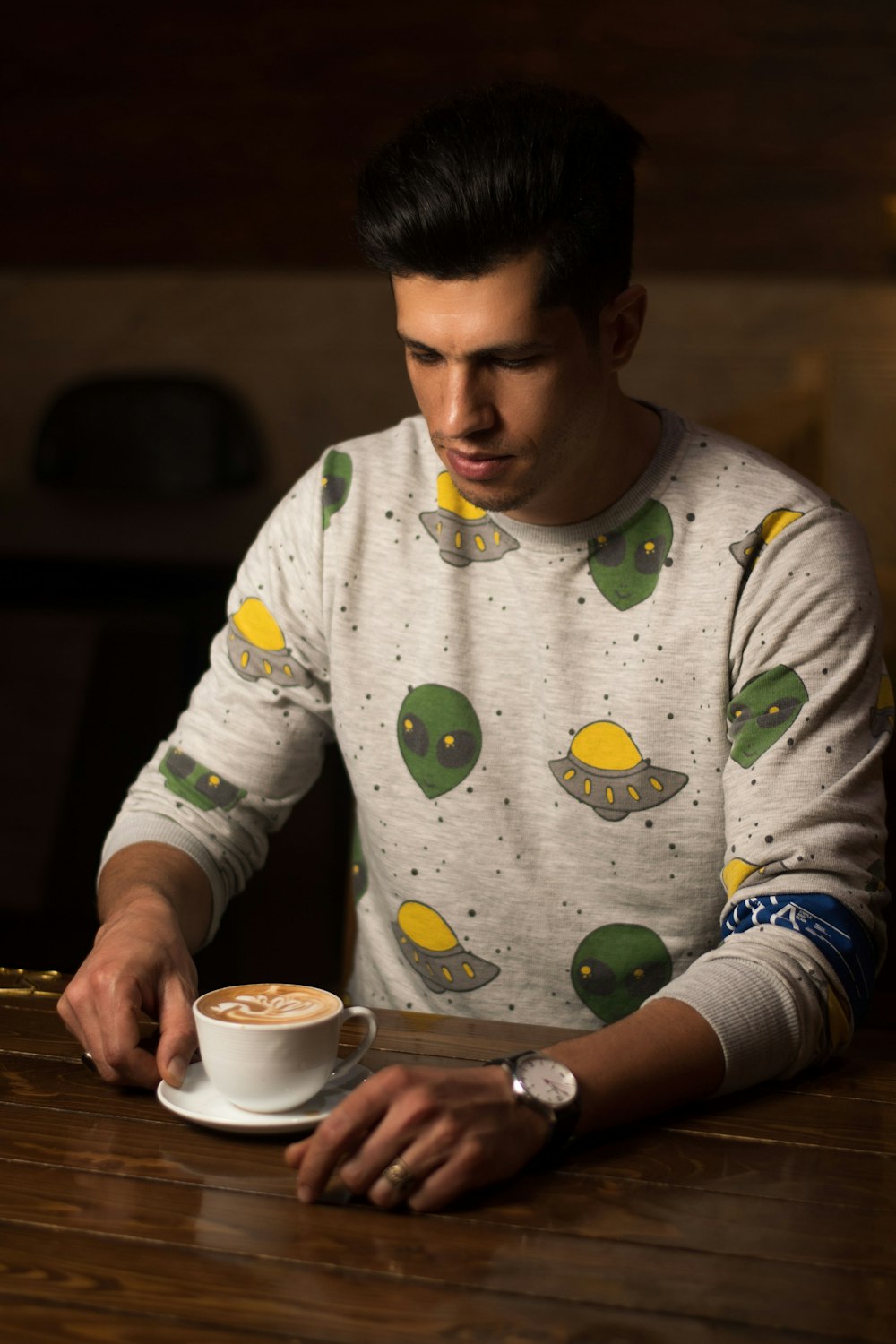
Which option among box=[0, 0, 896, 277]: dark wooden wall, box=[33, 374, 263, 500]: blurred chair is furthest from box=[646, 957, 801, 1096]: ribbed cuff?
box=[33, 374, 263, 500]: blurred chair

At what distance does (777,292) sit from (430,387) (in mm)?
2223

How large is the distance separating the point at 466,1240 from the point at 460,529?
80cm

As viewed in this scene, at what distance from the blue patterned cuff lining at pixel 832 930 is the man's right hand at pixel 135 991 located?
46 centimetres

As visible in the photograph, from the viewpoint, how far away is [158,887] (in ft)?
4.16

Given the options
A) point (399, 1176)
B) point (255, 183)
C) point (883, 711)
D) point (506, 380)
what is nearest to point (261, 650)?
point (506, 380)

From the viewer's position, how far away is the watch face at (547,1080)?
35.9 inches

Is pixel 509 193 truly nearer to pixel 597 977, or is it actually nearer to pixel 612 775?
pixel 612 775

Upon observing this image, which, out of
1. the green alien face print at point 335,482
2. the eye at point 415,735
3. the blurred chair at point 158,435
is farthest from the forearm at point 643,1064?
the blurred chair at point 158,435

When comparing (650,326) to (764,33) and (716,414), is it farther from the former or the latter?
(764,33)

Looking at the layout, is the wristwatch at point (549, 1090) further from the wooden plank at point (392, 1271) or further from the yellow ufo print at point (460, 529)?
the yellow ufo print at point (460, 529)

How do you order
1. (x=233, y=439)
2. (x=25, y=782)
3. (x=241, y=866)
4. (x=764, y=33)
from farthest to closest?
(x=233, y=439)
(x=764, y=33)
(x=25, y=782)
(x=241, y=866)

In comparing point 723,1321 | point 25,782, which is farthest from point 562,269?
point 25,782

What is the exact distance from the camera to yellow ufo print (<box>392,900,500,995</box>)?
1459 mm

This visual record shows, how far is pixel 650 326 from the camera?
3318 mm
